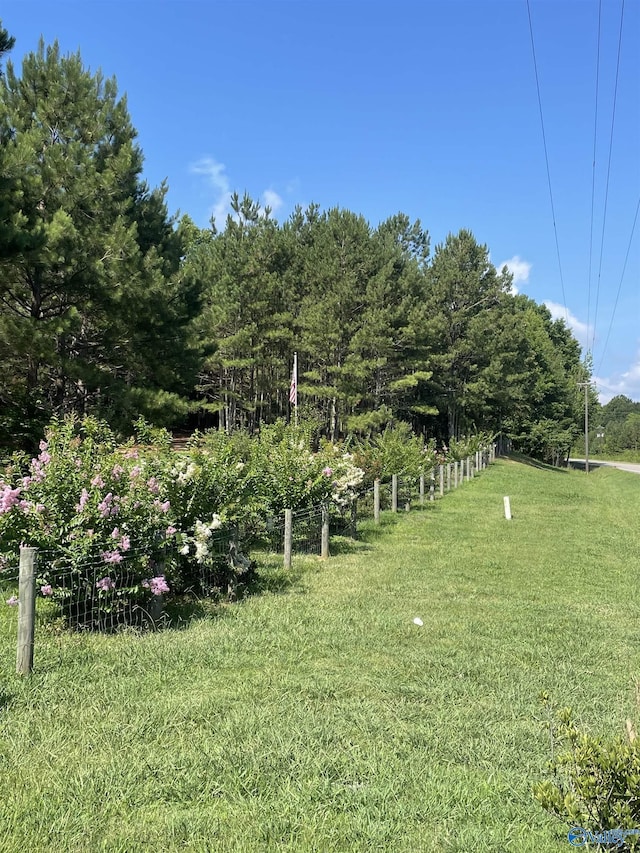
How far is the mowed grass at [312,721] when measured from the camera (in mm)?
2557

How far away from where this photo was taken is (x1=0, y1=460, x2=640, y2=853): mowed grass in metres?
2.56

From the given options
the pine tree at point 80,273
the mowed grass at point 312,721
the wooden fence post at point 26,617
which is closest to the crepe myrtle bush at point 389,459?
the pine tree at point 80,273

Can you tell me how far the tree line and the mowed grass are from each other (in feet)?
23.1

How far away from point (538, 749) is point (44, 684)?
9.75 feet

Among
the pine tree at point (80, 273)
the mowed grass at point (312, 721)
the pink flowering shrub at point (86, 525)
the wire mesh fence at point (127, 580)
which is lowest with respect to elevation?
the mowed grass at point (312, 721)

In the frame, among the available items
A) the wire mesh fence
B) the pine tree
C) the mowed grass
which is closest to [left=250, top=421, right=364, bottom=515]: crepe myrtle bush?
the wire mesh fence

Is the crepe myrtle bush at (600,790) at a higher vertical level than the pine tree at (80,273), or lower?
lower

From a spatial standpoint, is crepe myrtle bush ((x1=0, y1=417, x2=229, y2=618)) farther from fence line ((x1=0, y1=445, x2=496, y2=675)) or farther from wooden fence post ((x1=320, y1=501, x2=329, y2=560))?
wooden fence post ((x1=320, y1=501, x2=329, y2=560))

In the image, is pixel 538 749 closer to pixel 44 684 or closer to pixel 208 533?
pixel 44 684

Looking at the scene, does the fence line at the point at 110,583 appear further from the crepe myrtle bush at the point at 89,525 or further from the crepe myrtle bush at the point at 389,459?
the crepe myrtle bush at the point at 389,459

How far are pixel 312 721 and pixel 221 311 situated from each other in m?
21.8

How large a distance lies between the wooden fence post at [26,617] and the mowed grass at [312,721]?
3.8 inches

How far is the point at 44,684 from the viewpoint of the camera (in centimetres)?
390

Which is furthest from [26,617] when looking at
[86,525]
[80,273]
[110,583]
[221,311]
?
[221,311]
